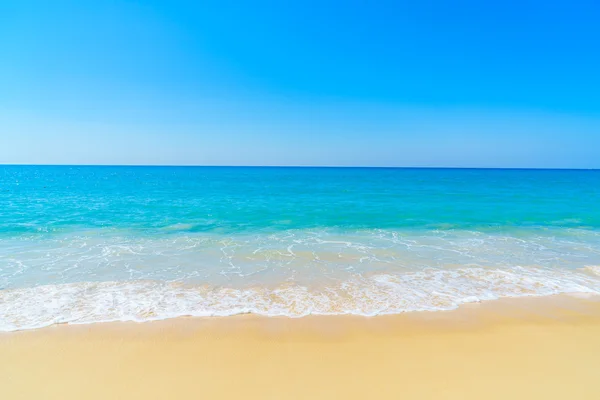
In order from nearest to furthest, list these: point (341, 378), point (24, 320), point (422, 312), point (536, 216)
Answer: point (341, 378), point (24, 320), point (422, 312), point (536, 216)

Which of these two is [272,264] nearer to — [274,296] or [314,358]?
[274,296]

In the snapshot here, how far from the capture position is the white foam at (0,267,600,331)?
6.09 m

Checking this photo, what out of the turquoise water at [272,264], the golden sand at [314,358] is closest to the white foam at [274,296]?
the turquoise water at [272,264]

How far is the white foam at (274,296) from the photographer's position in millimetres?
6086

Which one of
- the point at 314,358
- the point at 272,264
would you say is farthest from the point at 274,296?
the point at 314,358

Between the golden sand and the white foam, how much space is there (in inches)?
17.6

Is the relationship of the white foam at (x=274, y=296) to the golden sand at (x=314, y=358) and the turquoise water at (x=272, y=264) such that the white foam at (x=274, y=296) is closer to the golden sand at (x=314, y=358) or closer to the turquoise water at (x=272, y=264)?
the turquoise water at (x=272, y=264)

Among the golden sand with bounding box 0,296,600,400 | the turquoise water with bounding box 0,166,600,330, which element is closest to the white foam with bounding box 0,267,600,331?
the turquoise water with bounding box 0,166,600,330

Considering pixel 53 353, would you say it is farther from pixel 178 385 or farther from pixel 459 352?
pixel 459 352

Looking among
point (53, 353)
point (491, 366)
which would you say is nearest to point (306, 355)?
point (491, 366)

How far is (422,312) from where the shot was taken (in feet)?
20.5

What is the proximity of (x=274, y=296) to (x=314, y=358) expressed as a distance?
8.70 ft

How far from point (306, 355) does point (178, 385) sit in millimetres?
1974

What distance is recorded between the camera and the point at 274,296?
7098mm
